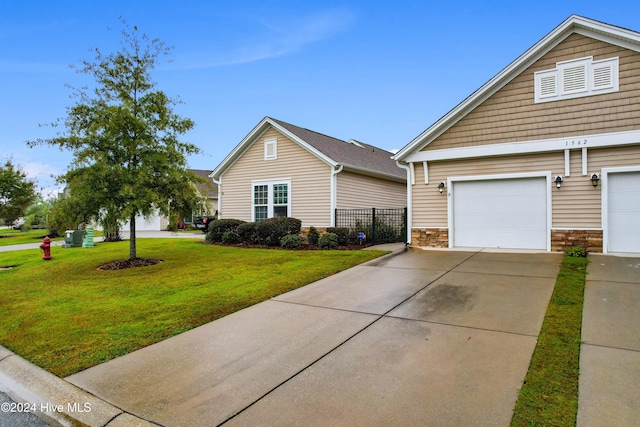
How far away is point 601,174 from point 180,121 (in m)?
11.6

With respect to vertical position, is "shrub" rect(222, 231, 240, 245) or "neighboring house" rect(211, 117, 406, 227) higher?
"neighboring house" rect(211, 117, 406, 227)

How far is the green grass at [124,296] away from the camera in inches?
171

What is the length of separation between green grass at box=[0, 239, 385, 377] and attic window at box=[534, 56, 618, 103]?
6748mm

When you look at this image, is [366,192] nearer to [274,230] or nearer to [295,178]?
[295,178]

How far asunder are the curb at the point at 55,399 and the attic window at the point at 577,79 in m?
11.8

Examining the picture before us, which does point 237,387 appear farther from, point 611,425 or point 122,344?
point 611,425

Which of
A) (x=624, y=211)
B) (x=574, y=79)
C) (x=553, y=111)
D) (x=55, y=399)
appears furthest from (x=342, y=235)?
(x=55, y=399)

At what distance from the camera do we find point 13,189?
103ft

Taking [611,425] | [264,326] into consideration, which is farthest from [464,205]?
[611,425]

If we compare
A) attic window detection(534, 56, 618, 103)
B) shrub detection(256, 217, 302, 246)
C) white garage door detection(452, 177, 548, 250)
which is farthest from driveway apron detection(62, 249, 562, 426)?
shrub detection(256, 217, 302, 246)

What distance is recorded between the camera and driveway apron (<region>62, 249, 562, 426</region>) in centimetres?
279

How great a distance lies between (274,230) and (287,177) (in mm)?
3174

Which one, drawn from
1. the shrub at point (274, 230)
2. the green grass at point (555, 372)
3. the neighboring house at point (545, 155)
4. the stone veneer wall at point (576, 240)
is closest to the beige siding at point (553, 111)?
the neighboring house at point (545, 155)

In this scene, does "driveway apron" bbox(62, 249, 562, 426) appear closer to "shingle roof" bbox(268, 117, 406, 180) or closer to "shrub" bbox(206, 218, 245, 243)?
"shingle roof" bbox(268, 117, 406, 180)
